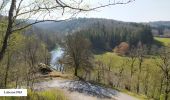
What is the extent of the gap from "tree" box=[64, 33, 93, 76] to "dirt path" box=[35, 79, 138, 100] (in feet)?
22.0

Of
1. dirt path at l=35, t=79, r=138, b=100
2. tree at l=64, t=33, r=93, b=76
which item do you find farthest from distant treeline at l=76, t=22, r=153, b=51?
dirt path at l=35, t=79, r=138, b=100

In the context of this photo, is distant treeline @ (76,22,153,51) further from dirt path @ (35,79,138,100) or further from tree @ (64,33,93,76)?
dirt path @ (35,79,138,100)

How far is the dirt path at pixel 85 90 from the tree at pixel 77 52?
670 cm

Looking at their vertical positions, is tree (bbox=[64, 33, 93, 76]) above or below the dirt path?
above

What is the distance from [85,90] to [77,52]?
11071 millimetres

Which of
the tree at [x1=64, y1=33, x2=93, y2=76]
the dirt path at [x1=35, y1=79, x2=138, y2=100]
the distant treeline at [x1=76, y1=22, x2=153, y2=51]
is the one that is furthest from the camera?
the distant treeline at [x1=76, y1=22, x2=153, y2=51]

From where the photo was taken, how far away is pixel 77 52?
170 feet

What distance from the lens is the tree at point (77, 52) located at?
171ft

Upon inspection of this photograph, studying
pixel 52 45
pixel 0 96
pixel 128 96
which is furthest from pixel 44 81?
pixel 52 45

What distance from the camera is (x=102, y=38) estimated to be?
533 ft

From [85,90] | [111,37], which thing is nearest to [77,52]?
[85,90]

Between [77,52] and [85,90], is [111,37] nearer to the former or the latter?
[77,52]

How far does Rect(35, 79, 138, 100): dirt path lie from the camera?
39531 millimetres

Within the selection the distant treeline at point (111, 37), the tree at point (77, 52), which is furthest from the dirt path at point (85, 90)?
the distant treeline at point (111, 37)
